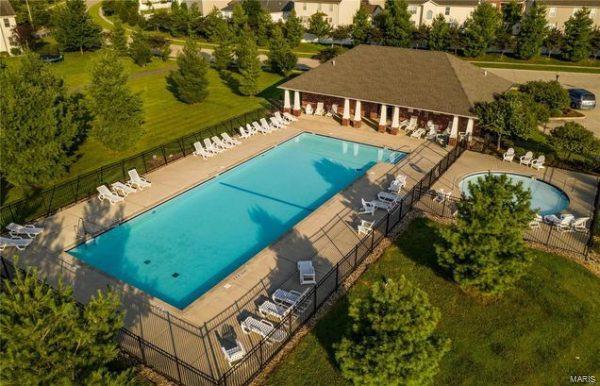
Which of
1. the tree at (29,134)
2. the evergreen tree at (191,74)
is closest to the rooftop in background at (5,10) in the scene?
the evergreen tree at (191,74)

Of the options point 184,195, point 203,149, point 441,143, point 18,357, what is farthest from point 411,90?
point 18,357

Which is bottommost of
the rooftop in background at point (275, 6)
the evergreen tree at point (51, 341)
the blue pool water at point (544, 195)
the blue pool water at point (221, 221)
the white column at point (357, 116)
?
the blue pool water at point (221, 221)

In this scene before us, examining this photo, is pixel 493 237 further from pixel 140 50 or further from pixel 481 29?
pixel 481 29

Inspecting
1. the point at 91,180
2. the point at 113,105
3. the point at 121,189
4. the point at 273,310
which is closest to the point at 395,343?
the point at 273,310

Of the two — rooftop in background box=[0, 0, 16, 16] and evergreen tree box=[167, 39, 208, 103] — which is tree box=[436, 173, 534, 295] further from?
Result: rooftop in background box=[0, 0, 16, 16]

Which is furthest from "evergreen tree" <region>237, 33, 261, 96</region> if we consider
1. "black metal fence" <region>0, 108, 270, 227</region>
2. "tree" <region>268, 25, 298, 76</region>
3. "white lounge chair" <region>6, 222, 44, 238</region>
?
Answer: "white lounge chair" <region>6, 222, 44, 238</region>

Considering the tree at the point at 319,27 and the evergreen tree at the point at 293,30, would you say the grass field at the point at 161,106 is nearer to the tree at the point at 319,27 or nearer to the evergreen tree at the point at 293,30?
the evergreen tree at the point at 293,30
